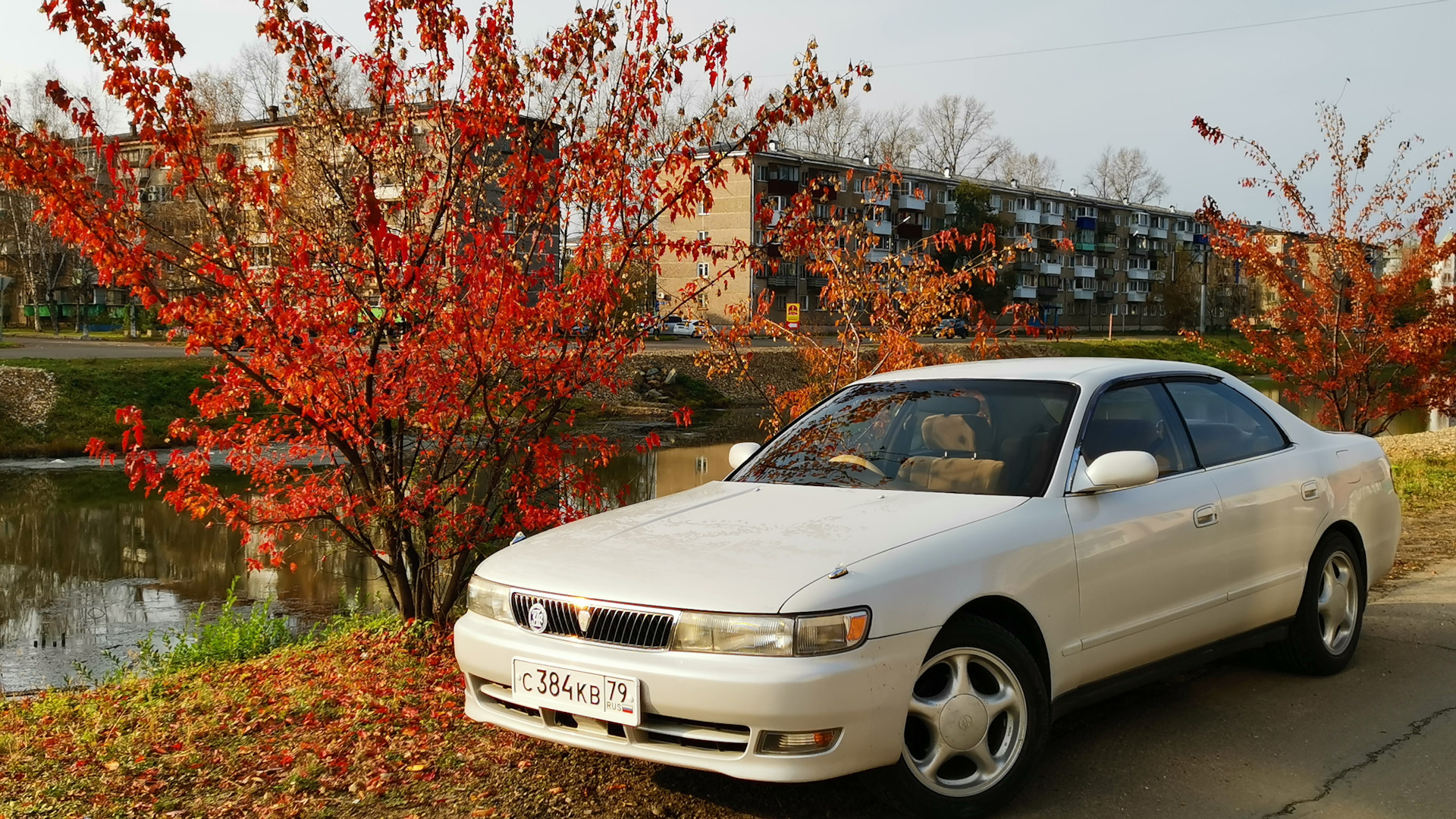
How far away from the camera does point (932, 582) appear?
12.6 ft

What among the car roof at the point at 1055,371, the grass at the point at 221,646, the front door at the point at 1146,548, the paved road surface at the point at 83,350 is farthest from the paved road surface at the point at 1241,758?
the paved road surface at the point at 83,350

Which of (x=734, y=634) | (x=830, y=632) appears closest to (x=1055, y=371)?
(x=830, y=632)

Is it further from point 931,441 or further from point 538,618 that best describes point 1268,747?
point 538,618

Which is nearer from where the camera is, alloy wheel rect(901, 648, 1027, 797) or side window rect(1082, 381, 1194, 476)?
alloy wheel rect(901, 648, 1027, 797)

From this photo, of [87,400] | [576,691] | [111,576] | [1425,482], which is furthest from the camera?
[87,400]

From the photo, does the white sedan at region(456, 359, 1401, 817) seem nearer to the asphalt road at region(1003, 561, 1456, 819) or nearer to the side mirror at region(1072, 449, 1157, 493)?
the side mirror at region(1072, 449, 1157, 493)

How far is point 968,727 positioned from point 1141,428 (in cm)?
179

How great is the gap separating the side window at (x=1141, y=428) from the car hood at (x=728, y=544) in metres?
0.65

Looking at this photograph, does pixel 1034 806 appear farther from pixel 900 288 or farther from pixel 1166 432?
pixel 900 288

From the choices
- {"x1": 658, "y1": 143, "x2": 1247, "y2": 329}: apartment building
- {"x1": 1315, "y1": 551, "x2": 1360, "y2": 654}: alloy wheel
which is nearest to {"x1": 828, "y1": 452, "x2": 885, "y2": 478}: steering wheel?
{"x1": 1315, "y1": 551, "x2": 1360, "y2": 654}: alloy wheel

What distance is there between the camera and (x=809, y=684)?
3.53 metres

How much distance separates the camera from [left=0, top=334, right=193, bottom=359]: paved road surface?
108 feet

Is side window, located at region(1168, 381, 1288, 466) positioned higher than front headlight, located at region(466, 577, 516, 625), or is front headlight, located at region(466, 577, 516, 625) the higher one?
side window, located at region(1168, 381, 1288, 466)

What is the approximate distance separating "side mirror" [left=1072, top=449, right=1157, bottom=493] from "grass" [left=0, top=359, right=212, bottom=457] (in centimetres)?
2324
